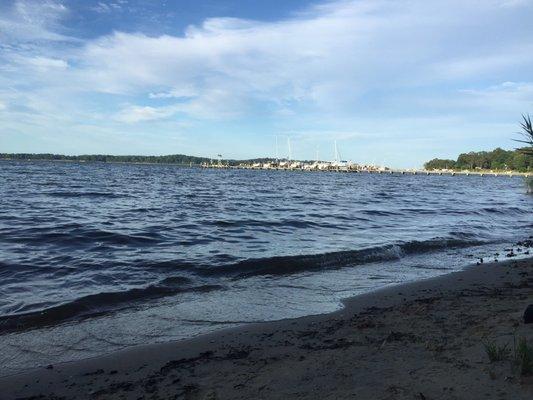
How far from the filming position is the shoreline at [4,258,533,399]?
423 cm

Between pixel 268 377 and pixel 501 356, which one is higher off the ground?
pixel 501 356

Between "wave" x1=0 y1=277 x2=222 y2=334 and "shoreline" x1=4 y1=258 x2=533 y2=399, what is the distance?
201 centimetres

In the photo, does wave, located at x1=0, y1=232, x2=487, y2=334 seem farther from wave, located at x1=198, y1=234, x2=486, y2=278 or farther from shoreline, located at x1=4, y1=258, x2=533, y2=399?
shoreline, located at x1=4, y1=258, x2=533, y2=399

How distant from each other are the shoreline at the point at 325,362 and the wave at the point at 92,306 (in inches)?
79.1

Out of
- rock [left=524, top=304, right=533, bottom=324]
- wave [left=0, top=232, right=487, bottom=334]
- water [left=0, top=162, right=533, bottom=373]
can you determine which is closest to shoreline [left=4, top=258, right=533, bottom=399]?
rock [left=524, top=304, right=533, bottom=324]

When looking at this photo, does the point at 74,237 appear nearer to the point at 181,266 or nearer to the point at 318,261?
the point at 181,266

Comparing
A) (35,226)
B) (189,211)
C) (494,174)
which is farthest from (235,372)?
(494,174)

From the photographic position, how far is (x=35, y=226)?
16.1 meters

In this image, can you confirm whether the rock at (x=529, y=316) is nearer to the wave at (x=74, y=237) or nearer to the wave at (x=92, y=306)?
the wave at (x=92, y=306)

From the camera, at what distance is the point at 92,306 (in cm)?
802

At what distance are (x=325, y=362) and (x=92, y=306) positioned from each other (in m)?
4.82

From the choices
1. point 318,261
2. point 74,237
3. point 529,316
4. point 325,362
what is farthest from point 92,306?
point 74,237

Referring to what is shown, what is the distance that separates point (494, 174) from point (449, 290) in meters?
192

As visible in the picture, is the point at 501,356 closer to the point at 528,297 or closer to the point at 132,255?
the point at 528,297
